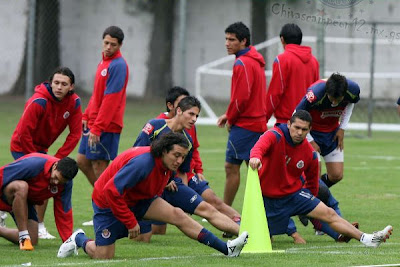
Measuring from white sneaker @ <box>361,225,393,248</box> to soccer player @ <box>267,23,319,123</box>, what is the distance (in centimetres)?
288

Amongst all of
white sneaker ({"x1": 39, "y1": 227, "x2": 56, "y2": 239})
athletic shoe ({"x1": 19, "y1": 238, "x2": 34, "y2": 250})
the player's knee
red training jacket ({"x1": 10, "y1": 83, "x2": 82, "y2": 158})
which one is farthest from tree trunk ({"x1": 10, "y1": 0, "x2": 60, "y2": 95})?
the player's knee

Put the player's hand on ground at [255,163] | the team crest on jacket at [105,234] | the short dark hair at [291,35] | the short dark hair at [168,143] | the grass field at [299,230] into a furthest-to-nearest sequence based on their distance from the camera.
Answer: the short dark hair at [291,35], the player's hand on ground at [255,163], the team crest on jacket at [105,234], the grass field at [299,230], the short dark hair at [168,143]

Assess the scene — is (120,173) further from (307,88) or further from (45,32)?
(45,32)

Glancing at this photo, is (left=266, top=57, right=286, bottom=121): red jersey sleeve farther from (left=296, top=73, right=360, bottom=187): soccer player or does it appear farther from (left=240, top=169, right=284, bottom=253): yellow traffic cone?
(left=240, top=169, right=284, bottom=253): yellow traffic cone

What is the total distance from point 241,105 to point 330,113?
105 centimetres

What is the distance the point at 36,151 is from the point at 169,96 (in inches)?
62.5

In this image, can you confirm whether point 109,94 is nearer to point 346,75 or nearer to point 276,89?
point 276,89

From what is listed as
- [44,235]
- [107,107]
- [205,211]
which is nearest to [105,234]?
[205,211]

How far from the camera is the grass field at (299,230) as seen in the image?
8617 millimetres

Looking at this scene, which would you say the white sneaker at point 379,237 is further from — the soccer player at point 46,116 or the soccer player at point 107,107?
the soccer player at point 107,107

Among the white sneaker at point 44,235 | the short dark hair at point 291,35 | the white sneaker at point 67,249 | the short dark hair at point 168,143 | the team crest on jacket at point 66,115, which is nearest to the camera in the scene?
the short dark hair at point 168,143

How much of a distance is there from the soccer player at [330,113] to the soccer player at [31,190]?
9.21ft

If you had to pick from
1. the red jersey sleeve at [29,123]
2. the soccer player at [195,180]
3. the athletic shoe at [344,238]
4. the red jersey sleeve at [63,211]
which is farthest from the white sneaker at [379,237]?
the red jersey sleeve at [29,123]

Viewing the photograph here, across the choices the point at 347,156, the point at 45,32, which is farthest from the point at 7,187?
the point at 45,32
